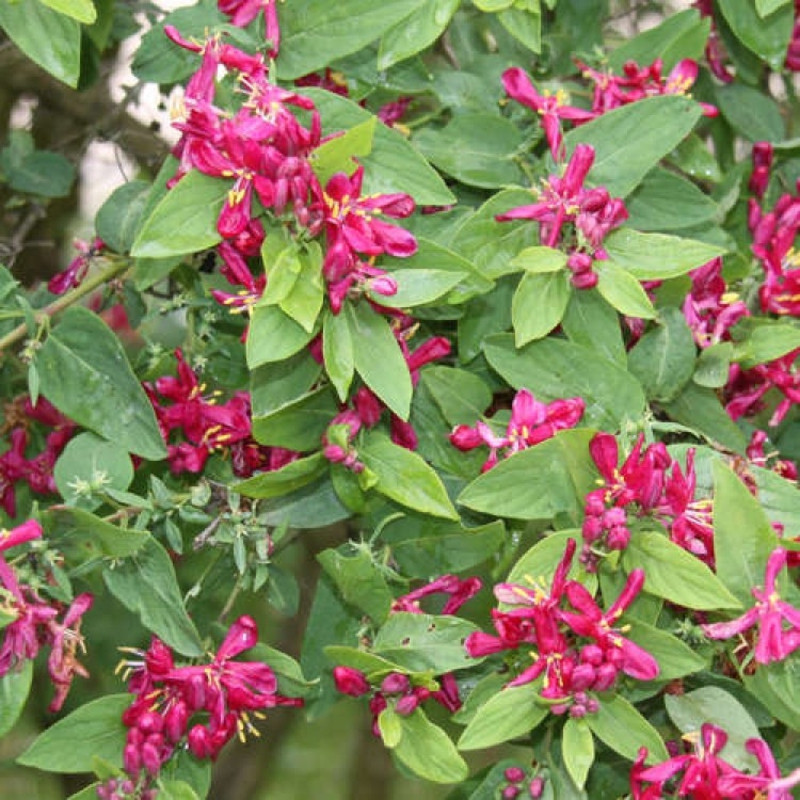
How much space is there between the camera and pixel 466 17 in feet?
5.06

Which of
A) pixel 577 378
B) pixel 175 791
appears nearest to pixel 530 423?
pixel 577 378

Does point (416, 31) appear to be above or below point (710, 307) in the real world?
above

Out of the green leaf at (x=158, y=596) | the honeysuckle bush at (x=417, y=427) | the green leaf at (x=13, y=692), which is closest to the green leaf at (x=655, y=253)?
the honeysuckle bush at (x=417, y=427)

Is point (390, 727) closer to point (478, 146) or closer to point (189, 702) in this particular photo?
point (189, 702)

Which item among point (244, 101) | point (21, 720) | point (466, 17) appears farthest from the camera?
point (21, 720)

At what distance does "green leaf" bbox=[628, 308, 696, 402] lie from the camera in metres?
1.20

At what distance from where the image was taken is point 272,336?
104 centimetres

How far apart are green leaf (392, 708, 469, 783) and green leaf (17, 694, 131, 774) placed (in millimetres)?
211

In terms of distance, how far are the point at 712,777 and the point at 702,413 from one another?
1.09ft

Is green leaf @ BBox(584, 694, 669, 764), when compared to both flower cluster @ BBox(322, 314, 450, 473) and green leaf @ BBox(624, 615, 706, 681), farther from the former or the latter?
flower cluster @ BBox(322, 314, 450, 473)

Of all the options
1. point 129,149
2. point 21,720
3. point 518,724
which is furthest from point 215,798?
point 518,724

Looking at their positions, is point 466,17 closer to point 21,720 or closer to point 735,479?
point 735,479

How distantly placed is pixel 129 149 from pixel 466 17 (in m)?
0.48

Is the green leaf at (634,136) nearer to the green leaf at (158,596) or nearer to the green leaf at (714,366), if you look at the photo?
the green leaf at (714,366)
